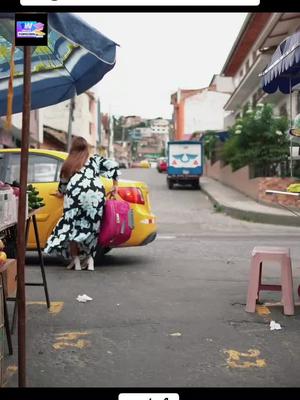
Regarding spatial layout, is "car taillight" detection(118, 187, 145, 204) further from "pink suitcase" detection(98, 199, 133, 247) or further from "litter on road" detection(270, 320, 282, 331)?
"litter on road" detection(270, 320, 282, 331)

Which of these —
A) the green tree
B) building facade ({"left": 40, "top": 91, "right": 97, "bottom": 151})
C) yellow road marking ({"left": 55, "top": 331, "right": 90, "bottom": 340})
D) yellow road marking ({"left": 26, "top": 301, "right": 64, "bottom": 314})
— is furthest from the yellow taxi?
building facade ({"left": 40, "top": 91, "right": 97, "bottom": 151})

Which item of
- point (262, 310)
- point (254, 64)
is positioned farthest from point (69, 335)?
point (254, 64)

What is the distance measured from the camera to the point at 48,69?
4758mm

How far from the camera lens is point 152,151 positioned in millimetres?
90250

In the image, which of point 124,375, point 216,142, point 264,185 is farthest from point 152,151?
point 124,375

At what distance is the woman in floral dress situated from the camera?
6.25 meters

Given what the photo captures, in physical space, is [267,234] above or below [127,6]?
below

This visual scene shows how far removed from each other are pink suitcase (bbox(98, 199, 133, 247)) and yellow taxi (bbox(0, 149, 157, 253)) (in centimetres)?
40

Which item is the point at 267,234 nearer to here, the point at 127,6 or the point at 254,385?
the point at 254,385

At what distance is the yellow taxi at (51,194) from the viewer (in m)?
6.85

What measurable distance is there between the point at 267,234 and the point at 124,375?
335 inches

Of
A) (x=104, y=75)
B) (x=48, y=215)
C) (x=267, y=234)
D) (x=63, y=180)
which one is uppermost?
(x=104, y=75)

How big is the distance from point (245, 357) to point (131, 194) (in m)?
3.67

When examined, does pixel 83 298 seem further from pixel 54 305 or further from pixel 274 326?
pixel 274 326
